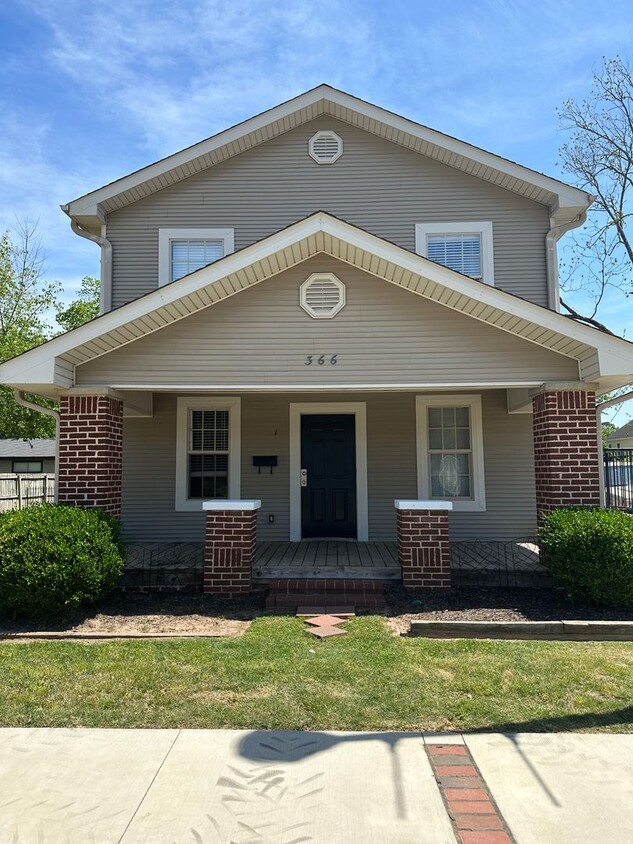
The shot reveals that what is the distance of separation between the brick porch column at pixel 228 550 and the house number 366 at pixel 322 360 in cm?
197

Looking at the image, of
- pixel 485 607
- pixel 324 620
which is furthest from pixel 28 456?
pixel 485 607

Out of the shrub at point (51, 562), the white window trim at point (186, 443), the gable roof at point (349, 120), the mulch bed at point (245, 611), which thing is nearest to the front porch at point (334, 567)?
the mulch bed at point (245, 611)

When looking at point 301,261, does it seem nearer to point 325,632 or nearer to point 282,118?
point 282,118

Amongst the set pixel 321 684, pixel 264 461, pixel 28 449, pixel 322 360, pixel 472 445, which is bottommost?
pixel 321 684

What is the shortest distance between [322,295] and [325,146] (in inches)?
165

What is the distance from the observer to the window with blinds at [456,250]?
10227 millimetres

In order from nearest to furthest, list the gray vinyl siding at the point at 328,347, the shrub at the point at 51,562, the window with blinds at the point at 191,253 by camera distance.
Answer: the shrub at the point at 51,562 → the gray vinyl siding at the point at 328,347 → the window with blinds at the point at 191,253

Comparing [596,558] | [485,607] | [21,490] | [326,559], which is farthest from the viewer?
[21,490]

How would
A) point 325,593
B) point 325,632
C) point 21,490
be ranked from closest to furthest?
point 325,632 < point 325,593 < point 21,490

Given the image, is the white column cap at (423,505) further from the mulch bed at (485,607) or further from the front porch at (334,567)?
the mulch bed at (485,607)

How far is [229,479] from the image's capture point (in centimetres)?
1031

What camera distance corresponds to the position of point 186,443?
33.9 ft

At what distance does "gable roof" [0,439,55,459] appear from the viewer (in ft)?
106

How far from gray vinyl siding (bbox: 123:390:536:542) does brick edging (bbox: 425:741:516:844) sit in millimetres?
6547
